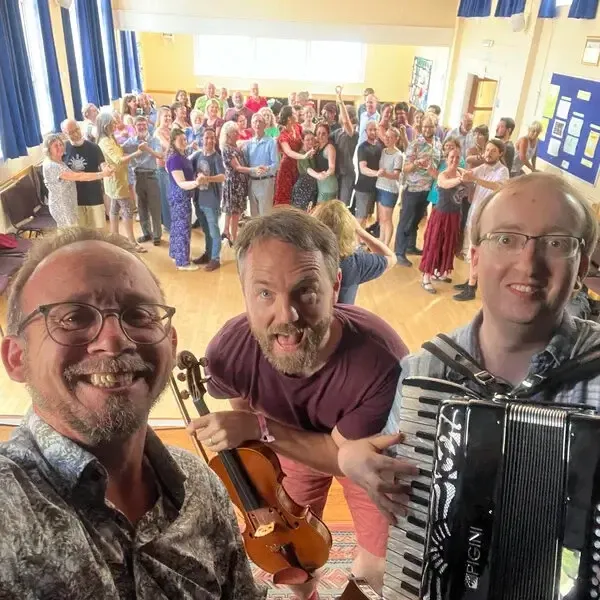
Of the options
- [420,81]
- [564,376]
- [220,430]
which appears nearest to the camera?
[564,376]

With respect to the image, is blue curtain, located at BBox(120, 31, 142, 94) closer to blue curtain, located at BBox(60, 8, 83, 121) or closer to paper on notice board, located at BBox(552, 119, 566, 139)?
blue curtain, located at BBox(60, 8, 83, 121)

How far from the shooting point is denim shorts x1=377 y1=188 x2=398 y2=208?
20.2ft

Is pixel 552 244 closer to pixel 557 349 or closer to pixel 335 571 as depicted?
pixel 557 349

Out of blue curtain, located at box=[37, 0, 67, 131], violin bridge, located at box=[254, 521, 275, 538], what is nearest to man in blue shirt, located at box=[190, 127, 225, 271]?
blue curtain, located at box=[37, 0, 67, 131]

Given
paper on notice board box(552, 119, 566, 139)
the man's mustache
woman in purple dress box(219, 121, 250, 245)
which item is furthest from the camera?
paper on notice board box(552, 119, 566, 139)

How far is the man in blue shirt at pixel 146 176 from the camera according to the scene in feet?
20.6

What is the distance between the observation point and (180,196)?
569 centimetres

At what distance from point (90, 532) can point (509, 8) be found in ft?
29.8

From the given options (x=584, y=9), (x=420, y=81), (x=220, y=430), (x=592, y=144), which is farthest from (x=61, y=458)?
(x=420, y=81)

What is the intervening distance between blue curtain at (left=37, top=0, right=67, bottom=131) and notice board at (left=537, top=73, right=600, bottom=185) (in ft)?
21.4

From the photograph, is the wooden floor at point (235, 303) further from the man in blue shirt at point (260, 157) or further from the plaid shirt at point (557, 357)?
the plaid shirt at point (557, 357)

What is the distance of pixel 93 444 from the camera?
3.48 feet

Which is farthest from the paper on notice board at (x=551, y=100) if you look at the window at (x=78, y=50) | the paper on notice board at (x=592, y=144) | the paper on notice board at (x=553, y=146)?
the window at (x=78, y=50)

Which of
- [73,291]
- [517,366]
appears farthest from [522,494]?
[73,291]
